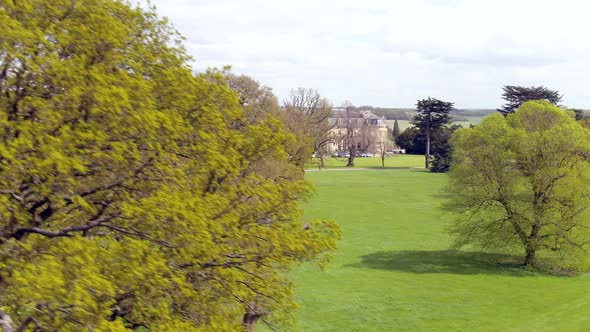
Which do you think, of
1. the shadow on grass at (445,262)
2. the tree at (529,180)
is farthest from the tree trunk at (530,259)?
the shadow on grass at (445,262)

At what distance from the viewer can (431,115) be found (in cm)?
12181

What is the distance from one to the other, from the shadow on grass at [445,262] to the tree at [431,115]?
73.8 meters

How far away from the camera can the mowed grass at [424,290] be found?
2883 centimetres

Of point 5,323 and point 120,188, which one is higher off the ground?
point 120,188

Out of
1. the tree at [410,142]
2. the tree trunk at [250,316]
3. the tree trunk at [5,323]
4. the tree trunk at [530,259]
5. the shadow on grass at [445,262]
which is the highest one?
the tree at [410,142]

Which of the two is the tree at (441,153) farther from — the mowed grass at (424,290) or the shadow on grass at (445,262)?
the shadow on grass at (445,262)

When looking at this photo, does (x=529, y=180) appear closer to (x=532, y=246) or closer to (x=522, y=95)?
(x=532, y=246)

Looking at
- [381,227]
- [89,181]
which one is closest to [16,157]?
[89,181]

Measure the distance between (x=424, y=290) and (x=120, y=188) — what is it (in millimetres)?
26284

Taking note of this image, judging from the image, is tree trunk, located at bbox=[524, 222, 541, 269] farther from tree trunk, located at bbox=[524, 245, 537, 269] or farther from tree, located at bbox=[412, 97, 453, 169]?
tree, located at bbox=[412, 97, 453, 169]

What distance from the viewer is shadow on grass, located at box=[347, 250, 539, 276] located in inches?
1572

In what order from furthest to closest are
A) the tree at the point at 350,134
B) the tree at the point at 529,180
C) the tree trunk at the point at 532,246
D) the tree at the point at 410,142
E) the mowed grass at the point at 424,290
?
1. the tree at the point at 410,142
2. the tree at the point at 350,134
3. the tree trunk at the point at 532,246
4. the tree at the point at 529,180
5. the mowed grass at the point at 424,290

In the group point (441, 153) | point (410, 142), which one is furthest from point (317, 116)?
point (410, 142)

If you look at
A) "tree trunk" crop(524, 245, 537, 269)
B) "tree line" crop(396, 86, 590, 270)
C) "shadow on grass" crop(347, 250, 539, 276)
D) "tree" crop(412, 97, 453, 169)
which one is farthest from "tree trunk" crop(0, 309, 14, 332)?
"tree" crop(412, 97, 453, 169)
